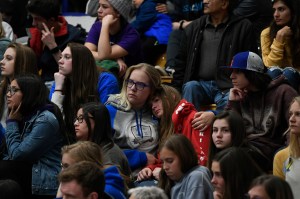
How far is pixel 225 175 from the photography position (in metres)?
7.07

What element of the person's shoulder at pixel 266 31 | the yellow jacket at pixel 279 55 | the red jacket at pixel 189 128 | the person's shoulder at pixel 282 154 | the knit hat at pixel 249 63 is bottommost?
the red jacket at pixel 189 128

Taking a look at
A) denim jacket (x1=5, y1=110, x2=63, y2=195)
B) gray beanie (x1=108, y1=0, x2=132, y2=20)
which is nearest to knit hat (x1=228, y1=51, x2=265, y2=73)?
denim jacket (x1=5, y1=110, x2=63, y2=195)

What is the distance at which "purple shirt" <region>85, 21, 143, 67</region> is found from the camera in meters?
11.1

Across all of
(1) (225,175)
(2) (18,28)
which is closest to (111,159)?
(1) (225,175)

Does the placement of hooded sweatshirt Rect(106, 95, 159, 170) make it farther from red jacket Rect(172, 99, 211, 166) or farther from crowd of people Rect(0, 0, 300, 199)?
red jacket Rect(172, 99, 211, 166)

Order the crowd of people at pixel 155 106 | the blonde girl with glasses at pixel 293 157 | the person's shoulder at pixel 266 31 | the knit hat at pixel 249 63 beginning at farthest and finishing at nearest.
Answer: the person's shoulder at pixel 266 31 → the knit hat at pixel 249 63 → the blonde girl with glasses at pixel 293 157 → the crowd of people at pixel 155 106

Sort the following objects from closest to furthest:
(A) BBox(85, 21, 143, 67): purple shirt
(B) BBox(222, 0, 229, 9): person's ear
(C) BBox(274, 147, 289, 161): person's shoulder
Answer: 1. (C) BBox(274, 147, 289, 161): person's shoulder
2. (B) BBox(222, 0, 229, 9): person's ear
3. (A) BBox(85, 21, 143, 67): purple shirt

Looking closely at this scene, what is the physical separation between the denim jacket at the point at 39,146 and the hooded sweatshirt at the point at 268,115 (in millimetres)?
1724

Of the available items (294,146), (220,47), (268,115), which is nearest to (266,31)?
(220,47)

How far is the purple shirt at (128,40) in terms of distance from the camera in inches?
436

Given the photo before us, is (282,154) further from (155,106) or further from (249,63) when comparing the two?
(155,106)

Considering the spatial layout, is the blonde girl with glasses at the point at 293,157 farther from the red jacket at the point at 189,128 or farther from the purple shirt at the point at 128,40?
the purple shirt at the point at 128,40

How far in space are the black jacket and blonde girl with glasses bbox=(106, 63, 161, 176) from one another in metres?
0.93

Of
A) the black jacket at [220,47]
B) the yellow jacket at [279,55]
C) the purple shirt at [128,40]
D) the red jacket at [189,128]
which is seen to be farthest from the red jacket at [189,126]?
the purple shirt at [128,40]
